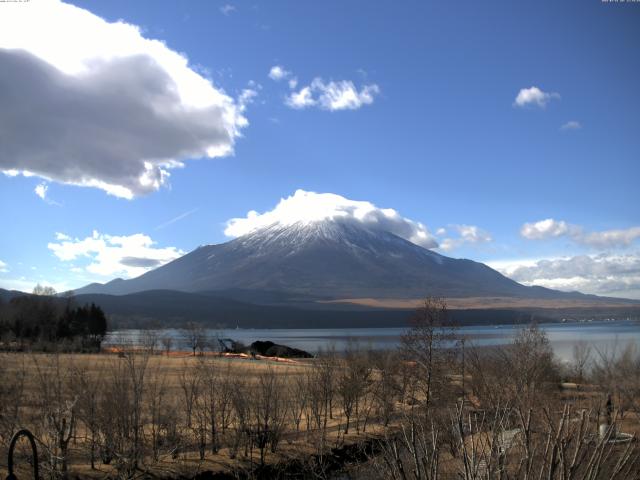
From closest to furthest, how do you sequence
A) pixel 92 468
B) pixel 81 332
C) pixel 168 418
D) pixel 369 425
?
1. pixel 92 468
2. pixel 168 418
3. pixel 369 425
4. pixel 81 332

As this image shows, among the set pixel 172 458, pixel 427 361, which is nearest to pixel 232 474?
pixel 172 458

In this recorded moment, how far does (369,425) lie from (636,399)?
11.7 m

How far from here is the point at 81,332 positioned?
3415 inches

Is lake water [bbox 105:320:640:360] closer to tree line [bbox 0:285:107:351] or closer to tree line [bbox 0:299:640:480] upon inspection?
tree line [bbox 0:299:640:480]

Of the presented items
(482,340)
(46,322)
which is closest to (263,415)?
(46,322)

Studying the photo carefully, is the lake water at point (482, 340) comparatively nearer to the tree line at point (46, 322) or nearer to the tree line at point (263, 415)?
the tree line at point (263, 415)

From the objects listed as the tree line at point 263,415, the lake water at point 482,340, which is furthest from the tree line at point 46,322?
the tree line at point 263,415

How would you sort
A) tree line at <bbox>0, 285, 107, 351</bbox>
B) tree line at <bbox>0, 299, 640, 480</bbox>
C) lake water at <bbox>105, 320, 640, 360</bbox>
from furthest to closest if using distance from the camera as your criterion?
tree line at <bbox>0, 285, 107, 351</bbox>
lake water at <bbox>105, 320, 640, 360</bbox>
tree line at <bbox>0, 299, 640, 480</bbox>

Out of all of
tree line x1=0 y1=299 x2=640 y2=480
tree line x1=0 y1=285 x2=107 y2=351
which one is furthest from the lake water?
tree line x1=0 y1=285 x2=107 y2=351

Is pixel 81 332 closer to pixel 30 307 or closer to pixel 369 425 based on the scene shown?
pixel 30 307

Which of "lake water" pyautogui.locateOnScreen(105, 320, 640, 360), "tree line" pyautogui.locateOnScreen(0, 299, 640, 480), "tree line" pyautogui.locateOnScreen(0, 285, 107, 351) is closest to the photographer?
"tree line" pyautogui.locateOnScreen(0, 299, 640, 480)

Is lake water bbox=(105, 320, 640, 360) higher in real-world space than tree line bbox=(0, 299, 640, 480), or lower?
lower

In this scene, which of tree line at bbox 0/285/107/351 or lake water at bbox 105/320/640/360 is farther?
tree line at bbox 0/285/107/351

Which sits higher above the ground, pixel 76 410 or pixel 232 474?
pixel 76 410
